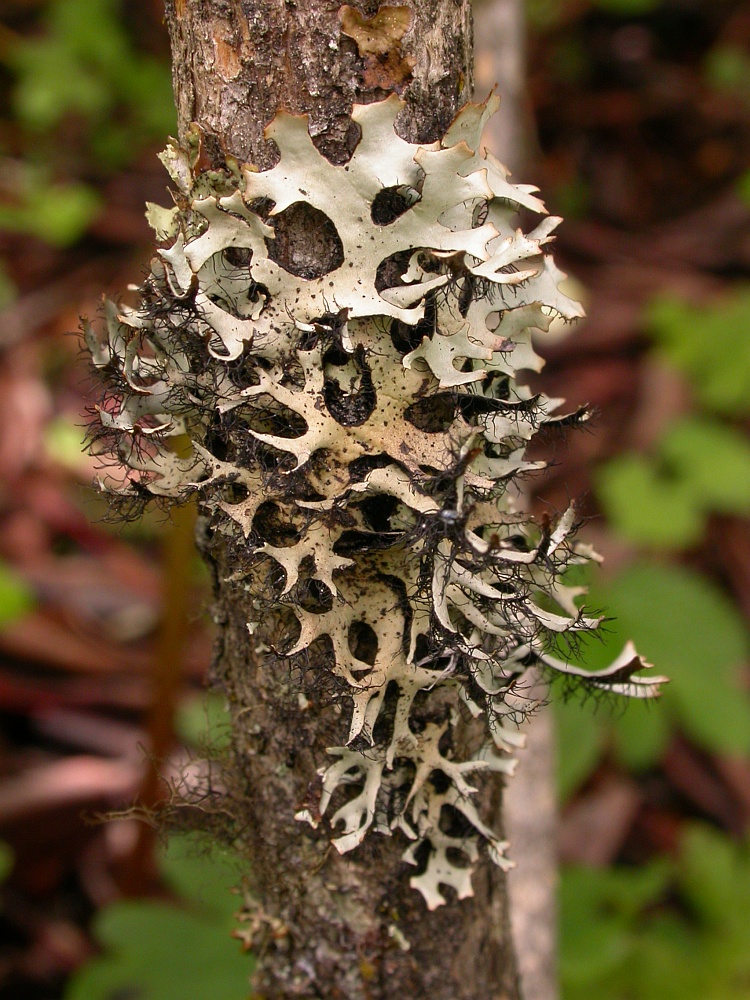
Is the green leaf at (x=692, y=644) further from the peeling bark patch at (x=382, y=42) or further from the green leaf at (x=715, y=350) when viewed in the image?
Answer: the peeling bark patch at (x=382, y=42)

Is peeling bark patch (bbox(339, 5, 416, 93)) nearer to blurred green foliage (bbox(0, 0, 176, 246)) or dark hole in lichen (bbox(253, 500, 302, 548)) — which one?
dark hole in lichen (bbox(253, 500, 302, 548))

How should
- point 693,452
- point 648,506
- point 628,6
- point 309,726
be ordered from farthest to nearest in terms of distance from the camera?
point 628,6 < point 693,452 < point 648,506 < point 309,726

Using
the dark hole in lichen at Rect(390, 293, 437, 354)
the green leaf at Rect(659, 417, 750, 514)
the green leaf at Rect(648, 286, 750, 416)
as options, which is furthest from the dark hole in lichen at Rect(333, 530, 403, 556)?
the green leaf at Rect(648, 286, 750, 416)

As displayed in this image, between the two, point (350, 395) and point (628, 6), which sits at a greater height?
point (628, 6)

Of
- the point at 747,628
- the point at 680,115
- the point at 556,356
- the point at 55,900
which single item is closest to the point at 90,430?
the point at 55,900

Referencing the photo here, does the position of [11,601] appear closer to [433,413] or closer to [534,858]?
[534,858]

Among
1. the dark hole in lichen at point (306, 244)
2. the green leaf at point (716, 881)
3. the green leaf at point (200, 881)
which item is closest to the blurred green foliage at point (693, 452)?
the green leaf at point (716, 881)

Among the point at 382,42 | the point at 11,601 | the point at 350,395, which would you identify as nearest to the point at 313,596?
the point at 350,395
